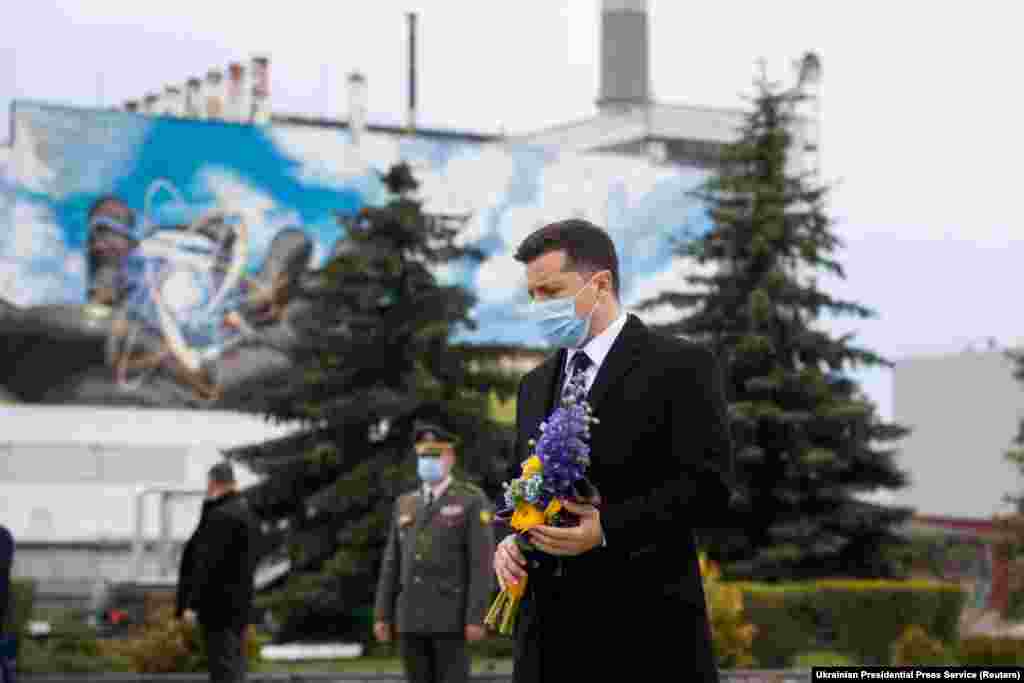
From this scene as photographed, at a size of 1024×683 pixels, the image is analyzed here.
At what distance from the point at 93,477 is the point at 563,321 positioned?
60.0 m

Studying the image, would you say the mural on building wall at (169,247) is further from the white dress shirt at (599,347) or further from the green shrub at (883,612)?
the white dress shirt at (599,347)

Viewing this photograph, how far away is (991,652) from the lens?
2195 cm

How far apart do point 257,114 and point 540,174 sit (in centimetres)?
1066

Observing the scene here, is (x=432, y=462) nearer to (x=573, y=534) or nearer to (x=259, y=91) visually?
(x=573, y=534)

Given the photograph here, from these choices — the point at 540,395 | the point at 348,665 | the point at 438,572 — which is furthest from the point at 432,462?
the point at 348,665

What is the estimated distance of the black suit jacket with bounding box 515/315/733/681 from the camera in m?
5.40

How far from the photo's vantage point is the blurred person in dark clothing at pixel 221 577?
14.2m

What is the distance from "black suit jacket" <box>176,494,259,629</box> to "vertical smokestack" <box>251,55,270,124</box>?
5851cm

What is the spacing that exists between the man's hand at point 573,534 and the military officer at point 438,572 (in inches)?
263

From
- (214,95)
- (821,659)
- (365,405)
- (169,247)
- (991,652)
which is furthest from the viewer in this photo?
(214,95)

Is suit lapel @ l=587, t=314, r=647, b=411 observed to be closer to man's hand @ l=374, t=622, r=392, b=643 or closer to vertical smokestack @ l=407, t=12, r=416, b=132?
man's hand @ l=374, t=622, r=392, b=643

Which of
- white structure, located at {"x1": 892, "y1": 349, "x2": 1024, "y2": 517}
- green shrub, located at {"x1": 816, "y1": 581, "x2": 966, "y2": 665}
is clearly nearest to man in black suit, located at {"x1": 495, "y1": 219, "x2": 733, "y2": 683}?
green shrub, located at {"x1": 816, "y1": 581, "x2": 966, "y2": 665}

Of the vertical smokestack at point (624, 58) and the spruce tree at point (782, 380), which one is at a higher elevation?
the vertical smokestack at point (624, 58)

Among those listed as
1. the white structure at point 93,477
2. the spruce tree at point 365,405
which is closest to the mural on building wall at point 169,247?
the white structure at point 93,477
